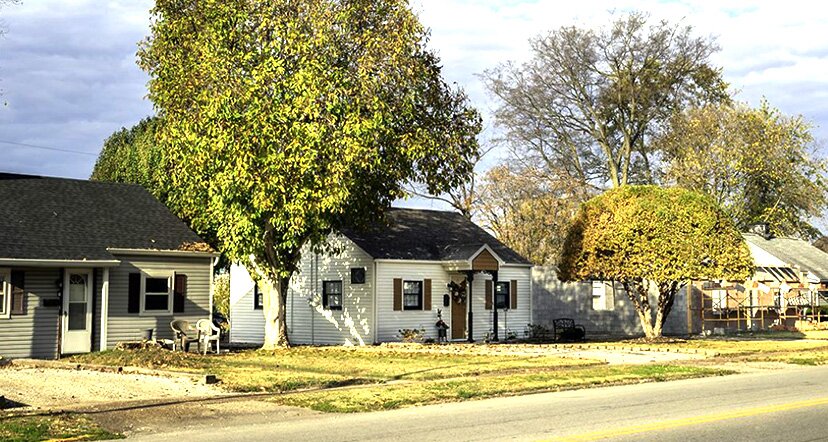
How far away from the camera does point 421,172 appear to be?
101 ft

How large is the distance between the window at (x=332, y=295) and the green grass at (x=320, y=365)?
6613 millimetres

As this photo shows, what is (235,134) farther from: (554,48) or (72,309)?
(554,48)

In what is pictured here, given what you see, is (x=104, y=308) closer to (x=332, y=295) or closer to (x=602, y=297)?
(x=332, y=295)

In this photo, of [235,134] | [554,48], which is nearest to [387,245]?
[235,134]

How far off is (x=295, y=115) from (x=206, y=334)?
6.85 metres

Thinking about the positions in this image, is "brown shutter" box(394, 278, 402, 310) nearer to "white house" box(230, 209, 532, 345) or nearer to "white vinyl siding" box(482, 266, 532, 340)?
"white house" box(230, 209, 532, 345)

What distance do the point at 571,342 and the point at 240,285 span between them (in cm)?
1359

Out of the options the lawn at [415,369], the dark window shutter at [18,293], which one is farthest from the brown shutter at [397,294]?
the dark window shutter at [18,293]

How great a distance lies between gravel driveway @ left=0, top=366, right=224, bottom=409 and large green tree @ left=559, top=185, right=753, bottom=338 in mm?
18745

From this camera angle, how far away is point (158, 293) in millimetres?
29297

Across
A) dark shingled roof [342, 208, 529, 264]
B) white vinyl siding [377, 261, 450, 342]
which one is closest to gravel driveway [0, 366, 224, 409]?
dark shingled roof [342, 208, 529, 264]

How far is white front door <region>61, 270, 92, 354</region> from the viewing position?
27.3 metres

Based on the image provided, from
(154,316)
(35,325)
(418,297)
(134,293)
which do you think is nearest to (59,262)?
(35,325)

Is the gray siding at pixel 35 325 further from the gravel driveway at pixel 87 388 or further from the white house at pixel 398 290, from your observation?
the white house at pixel 398 290
